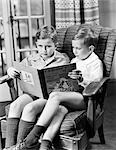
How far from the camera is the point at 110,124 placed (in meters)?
2.90

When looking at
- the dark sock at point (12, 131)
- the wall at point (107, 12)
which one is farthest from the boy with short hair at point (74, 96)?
the wall at point (107, 12)

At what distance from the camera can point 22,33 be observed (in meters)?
3.42

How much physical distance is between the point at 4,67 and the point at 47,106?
71.3 inches

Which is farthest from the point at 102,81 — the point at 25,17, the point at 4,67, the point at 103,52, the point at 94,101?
the point at 4,67

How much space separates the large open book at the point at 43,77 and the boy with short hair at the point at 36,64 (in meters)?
0.07

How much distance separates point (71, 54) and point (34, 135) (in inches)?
34.6

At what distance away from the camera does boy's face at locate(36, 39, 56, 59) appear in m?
2.28

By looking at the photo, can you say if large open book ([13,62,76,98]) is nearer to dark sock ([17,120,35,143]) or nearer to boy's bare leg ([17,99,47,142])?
boy's bare leg ([17,99,47,142])

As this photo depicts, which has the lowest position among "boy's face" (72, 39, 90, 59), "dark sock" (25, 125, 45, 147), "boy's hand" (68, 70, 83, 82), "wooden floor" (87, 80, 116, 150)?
"wooden floor" (87, 80, 116, 150)

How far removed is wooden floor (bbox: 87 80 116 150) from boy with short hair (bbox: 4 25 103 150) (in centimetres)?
49

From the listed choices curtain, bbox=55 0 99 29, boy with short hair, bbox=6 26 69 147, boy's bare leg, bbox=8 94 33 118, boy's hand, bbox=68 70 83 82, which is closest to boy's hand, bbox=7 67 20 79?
boy with short hair, bbox=6 26 69 147

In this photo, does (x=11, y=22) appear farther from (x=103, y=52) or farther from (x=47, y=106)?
(x=47, y=106)

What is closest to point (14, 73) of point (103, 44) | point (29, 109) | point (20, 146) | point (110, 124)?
point (29, 109)

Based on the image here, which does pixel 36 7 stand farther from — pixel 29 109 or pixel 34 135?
pixel 34 135
